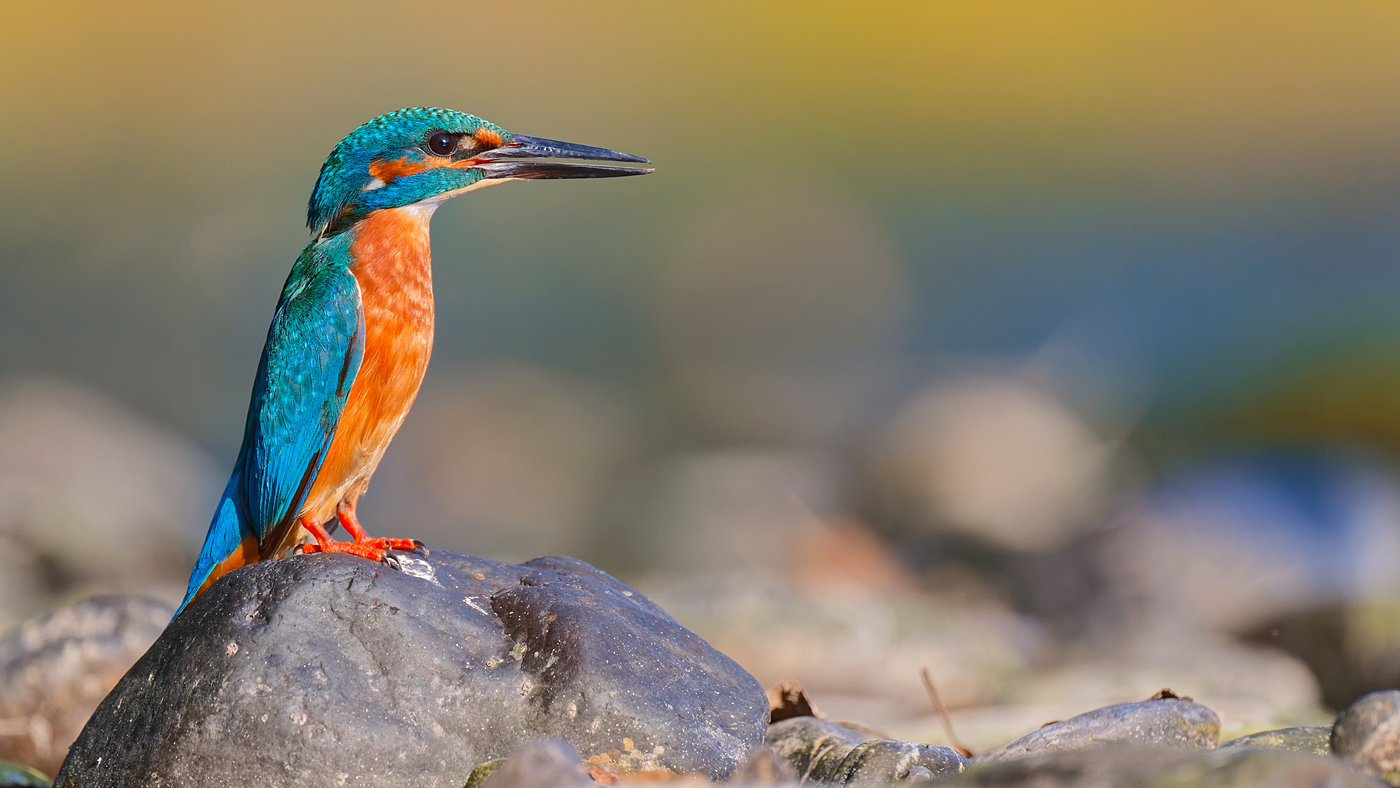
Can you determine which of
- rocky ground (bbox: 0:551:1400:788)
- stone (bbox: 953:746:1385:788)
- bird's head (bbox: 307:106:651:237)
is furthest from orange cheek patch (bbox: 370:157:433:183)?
stone (bbox: 953:746:1385:788)

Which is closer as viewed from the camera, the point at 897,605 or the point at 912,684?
the point at 912,684

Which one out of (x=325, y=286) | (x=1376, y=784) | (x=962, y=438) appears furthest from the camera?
(x=962, y=438)

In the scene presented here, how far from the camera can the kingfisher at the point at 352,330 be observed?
4594 millimetres

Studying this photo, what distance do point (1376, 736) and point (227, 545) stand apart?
386cm

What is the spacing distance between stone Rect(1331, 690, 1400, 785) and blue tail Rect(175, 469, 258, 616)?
3731 mm

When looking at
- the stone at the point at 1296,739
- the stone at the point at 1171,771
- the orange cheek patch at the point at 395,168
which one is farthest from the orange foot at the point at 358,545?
the stone at the point at 1296,739

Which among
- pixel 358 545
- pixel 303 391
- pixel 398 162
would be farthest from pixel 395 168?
pixel 358 545

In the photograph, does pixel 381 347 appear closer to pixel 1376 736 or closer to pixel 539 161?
pixel 539 161

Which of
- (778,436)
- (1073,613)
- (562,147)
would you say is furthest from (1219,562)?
(562,147)

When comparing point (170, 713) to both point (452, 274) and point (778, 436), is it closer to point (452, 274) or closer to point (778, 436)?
point (778, 436)

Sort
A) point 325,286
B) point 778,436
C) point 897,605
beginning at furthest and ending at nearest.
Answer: point 778,436 < point 897,605 < point 325,286

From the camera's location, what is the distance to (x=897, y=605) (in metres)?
9.46

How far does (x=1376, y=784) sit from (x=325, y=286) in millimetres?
3671

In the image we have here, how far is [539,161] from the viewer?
4.96 metres
